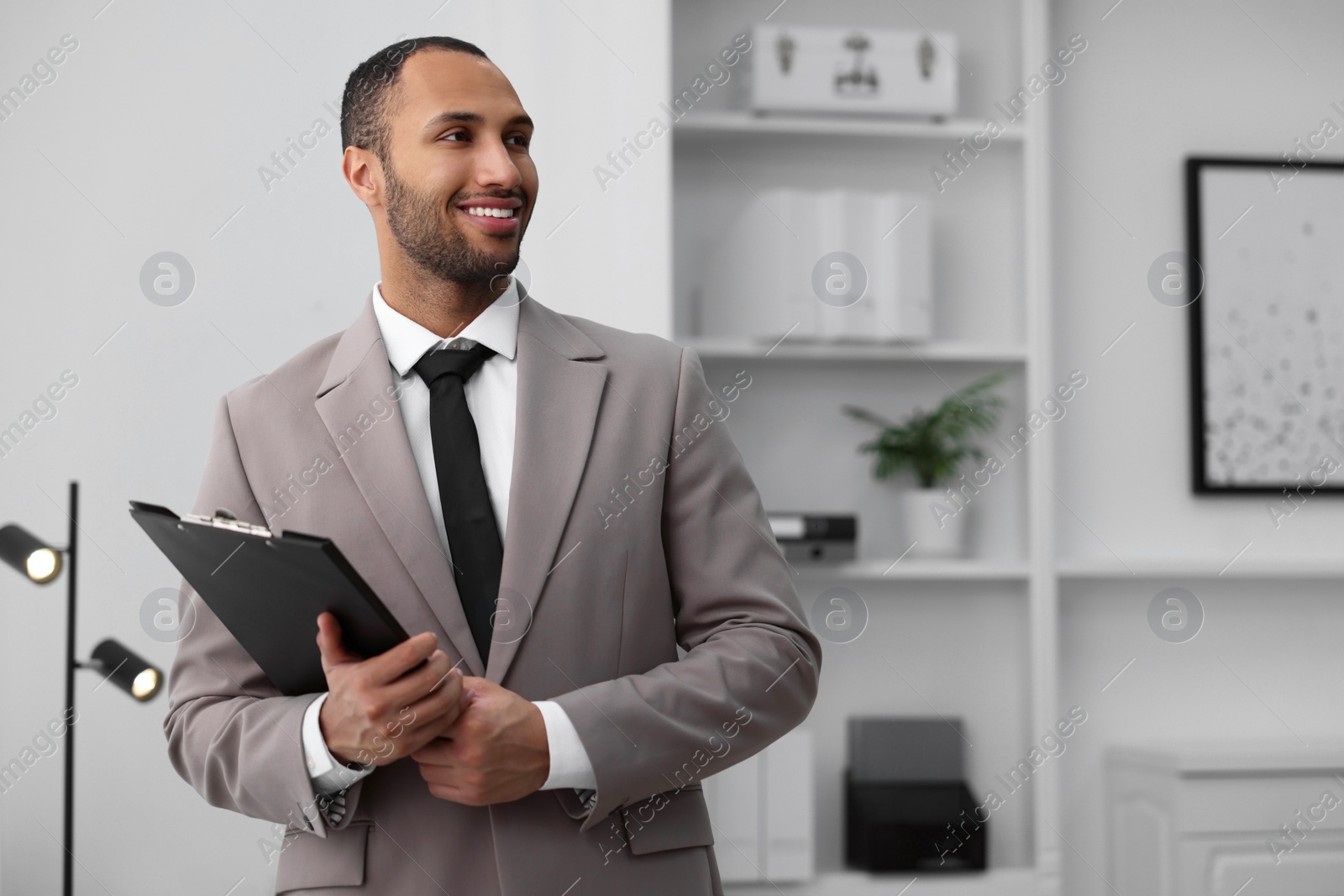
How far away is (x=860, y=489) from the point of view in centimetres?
275

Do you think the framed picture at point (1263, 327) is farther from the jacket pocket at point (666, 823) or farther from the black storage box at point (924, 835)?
the jacket pocket at point (666, 823)

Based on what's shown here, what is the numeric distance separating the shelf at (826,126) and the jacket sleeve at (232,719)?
5.45 feet

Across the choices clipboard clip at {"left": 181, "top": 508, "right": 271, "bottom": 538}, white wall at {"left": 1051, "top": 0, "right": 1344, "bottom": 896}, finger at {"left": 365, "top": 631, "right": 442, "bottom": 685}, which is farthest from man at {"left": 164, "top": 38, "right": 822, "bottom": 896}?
white wall at {"left": 1051, "top": 0, "right": 1344, "bottom": 896}

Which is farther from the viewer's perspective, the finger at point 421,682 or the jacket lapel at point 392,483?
the jacket lapel at point 392,483

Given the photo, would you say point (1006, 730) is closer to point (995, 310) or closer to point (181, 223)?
point (995, 310)

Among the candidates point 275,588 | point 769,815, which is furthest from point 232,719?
point 769,815

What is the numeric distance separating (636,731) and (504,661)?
5.9 inches

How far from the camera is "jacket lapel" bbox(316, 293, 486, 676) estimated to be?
3.54ft

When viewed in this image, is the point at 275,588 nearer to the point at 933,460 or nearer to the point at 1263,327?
the point at 933,460

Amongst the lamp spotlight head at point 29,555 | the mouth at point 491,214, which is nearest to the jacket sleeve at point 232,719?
the mouth at point 491,214

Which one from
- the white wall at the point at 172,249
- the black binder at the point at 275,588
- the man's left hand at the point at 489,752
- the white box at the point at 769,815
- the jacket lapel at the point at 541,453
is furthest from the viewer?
the white box at the point at 769,815

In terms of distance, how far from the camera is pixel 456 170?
1188 millimetres

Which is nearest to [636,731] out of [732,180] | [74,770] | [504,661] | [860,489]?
[504,661]

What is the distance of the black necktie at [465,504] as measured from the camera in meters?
1.11
